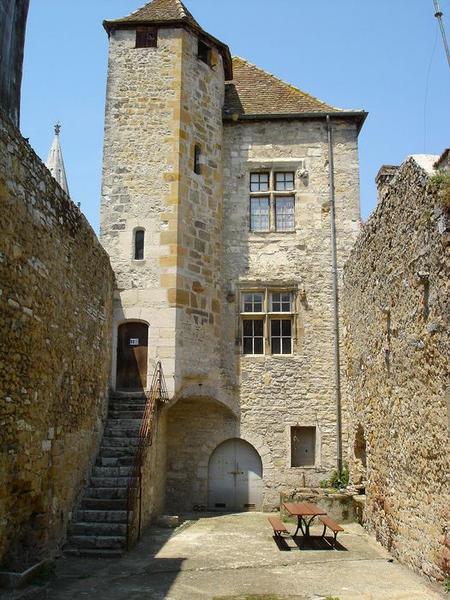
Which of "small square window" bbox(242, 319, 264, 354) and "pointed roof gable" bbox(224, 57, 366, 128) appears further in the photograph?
"pointed roof gable" bbox(224, 57, 366, 128)

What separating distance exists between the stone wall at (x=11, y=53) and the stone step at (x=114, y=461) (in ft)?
17.7

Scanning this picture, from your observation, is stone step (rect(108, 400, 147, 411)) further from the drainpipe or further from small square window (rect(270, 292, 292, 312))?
the drainpipe

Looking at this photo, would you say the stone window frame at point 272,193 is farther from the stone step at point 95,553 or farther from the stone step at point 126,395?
the stone step at point 95,553

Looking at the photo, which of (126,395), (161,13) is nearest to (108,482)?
(126,395)

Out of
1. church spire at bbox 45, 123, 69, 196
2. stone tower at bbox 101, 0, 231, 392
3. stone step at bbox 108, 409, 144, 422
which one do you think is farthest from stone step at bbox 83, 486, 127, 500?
church spire at bbox 45, 123, 69, 196

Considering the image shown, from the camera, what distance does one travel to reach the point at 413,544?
7.50 meters

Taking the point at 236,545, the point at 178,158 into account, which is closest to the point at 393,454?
the point at 236,545

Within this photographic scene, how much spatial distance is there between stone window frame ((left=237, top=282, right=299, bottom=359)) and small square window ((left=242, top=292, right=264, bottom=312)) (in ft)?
0.16

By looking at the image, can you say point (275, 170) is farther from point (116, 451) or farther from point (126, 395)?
point (116, 451)

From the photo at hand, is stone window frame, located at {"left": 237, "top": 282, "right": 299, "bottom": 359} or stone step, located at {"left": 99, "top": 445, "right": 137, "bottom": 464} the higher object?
stone window frame, located at {"left": 237, "top": 282, "right": 299, "bottom": 359}

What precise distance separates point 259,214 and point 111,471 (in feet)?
21.6

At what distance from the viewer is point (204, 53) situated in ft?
Result: 46.4

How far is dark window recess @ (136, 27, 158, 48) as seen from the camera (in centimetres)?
1356

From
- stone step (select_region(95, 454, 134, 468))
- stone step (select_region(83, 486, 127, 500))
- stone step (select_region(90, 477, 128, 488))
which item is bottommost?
stone step (select_region(83, 486, 127, 500))
